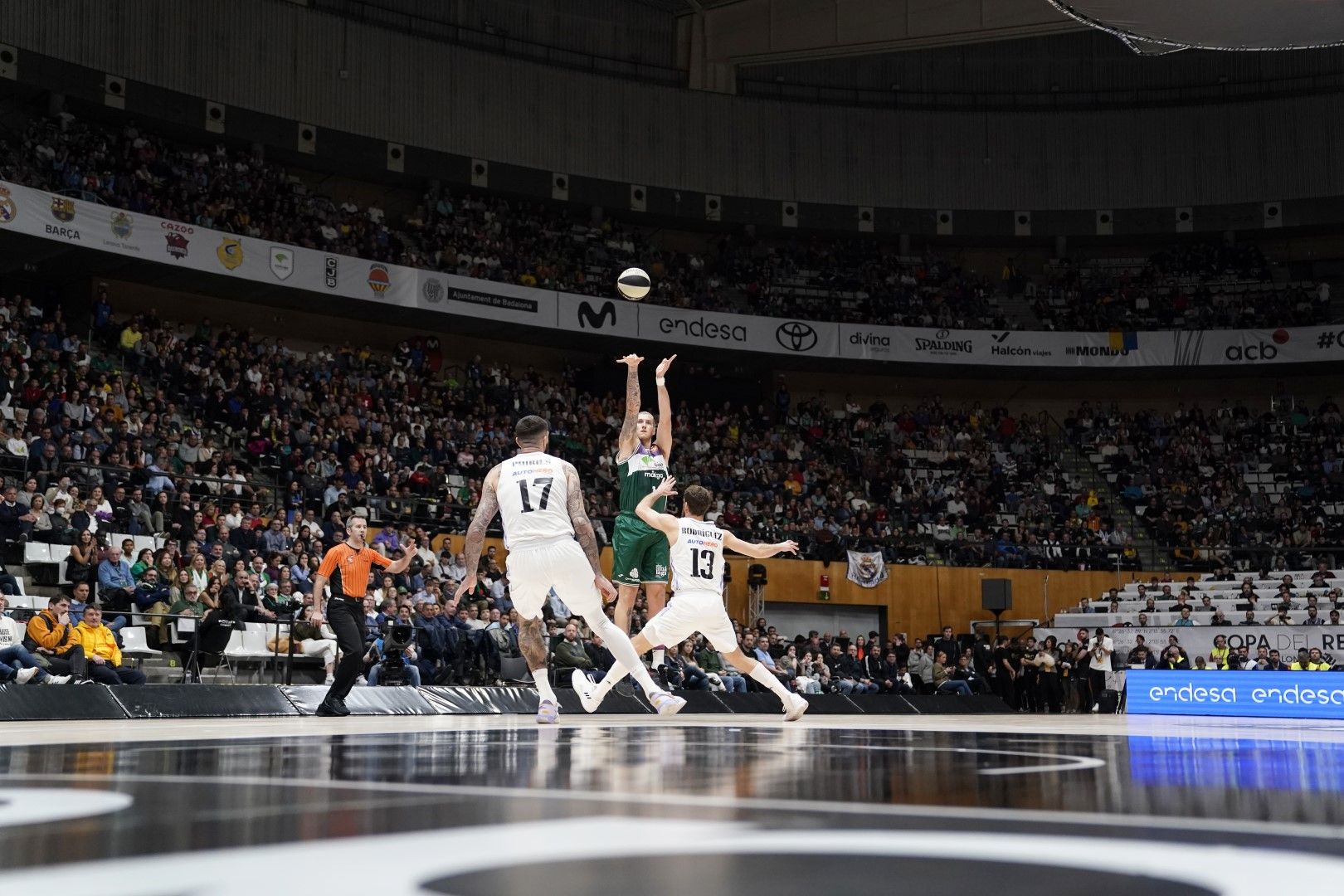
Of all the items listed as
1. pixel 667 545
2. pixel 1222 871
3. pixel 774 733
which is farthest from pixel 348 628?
pixel 1222 871

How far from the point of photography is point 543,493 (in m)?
9.37

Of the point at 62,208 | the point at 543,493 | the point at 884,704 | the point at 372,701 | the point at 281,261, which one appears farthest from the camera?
the point at 281,261

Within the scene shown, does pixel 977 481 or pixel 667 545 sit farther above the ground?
pixel 977 481

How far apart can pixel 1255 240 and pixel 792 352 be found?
1624cm

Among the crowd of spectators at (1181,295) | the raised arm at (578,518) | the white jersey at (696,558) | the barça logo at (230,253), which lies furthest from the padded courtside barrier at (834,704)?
the crowd of spectators at (1181,295)

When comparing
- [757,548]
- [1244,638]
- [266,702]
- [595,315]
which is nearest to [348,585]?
[266,702]

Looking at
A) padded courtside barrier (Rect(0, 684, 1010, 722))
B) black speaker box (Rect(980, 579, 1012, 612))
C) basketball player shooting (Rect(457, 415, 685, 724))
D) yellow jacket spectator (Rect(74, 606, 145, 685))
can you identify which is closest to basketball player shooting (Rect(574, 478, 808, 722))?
basketball player shooting (Rect(457, 415, 685, 724))

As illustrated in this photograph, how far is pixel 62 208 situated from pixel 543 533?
2153cm

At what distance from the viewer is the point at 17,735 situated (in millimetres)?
7770

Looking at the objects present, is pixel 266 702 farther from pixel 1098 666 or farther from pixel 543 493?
pixel 1098 666

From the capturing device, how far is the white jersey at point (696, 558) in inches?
415

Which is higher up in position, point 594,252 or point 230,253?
point 594,252

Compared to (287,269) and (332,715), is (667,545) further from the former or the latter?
(287,269)

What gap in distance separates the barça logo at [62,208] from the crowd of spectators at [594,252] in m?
0.59
